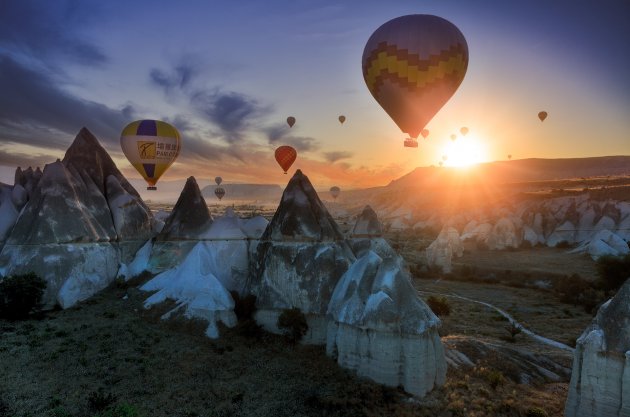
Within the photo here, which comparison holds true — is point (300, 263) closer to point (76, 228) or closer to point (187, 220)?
point (187, 220)

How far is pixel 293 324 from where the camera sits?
26.2 metres

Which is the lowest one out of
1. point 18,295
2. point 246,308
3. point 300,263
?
point 246,308

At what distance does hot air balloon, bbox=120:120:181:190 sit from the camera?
41344 mm

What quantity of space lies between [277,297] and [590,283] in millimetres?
40445

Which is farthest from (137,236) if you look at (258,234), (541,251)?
(541,251)

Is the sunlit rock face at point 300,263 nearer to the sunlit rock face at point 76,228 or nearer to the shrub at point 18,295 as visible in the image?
the sunlit rock face at point 76,228

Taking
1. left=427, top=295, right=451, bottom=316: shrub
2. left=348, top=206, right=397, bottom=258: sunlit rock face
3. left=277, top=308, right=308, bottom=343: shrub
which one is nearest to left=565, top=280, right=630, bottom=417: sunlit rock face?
left=277, top=308, right=308, bottom=343: shrub

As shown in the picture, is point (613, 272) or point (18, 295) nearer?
point (18, 295)

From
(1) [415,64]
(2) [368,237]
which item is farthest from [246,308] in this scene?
(1) [415,64]

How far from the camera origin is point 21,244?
32188 millimetres

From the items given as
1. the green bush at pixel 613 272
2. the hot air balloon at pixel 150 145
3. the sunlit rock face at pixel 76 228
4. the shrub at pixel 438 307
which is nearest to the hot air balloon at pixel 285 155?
the hot air balloon at pixel 150 145

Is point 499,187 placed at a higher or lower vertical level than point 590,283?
higher

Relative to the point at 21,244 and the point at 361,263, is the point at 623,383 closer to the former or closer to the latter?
the point at 361,263

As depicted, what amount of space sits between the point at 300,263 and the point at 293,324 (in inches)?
161
